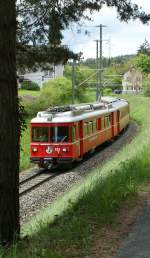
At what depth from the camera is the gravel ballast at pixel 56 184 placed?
54.3 feet

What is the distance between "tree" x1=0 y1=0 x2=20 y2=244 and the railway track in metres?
10.3

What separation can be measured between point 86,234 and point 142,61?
12974 centimetres

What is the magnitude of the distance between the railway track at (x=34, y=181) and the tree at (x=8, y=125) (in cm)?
1029

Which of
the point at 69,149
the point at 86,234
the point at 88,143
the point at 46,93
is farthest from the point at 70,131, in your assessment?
the point at 46,93

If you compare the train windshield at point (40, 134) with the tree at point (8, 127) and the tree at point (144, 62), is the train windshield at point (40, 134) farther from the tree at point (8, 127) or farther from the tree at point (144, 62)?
the tree at point (144, 62)

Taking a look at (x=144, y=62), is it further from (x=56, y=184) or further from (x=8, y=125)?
(x=8, y=125)

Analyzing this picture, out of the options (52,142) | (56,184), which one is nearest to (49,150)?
(52,142)

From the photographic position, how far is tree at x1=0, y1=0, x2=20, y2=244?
7.83 metres

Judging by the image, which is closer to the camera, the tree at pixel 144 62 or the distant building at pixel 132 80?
the tree at pixel 144 62

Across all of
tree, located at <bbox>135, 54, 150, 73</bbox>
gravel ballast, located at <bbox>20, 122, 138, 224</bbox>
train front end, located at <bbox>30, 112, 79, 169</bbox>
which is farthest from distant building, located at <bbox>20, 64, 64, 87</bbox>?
tree, located at <bbox>135, 54, 150, 73</bbox>

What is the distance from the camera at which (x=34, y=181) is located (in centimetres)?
2136

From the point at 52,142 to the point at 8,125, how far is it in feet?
53.1

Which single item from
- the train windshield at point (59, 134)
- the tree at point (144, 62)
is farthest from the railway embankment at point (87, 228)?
the tree at point (144, 62)

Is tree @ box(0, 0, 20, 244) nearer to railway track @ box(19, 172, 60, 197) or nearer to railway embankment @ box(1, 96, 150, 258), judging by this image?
railway embankment @ box(1, 96, 150, 258)
